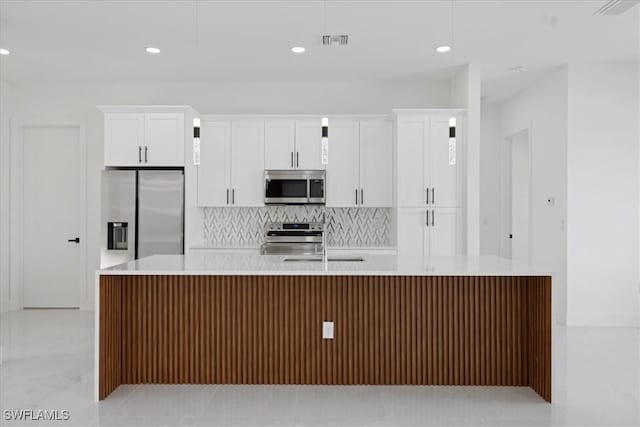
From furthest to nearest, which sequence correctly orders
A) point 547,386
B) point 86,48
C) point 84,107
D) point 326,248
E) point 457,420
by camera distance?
point 84,107, point 326,248, point 86,48, point 547,386, point 457,420

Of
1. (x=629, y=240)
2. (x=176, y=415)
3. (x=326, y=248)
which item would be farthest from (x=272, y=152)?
(x=629, y=240)

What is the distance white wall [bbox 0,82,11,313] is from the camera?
6012 millimetres

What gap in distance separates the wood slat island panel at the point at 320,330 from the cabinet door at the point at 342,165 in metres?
2.35

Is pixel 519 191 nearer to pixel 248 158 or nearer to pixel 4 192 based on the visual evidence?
pixel 248 158

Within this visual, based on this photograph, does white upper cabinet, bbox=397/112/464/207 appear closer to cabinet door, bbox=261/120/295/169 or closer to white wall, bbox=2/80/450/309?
white wall, bbox=2/80/450/309

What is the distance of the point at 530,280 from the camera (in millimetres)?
3357

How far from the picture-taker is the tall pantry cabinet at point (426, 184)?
5.45 metres

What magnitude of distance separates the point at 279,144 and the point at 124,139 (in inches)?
64.8

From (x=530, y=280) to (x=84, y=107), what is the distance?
5.27 metres

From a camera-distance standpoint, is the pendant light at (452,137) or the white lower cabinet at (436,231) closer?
the pendant light at (452,137)

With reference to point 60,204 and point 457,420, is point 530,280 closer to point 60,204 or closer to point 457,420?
point 457,420

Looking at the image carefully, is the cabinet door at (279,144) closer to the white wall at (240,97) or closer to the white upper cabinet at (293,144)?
the white upper cabinet at (293,144)

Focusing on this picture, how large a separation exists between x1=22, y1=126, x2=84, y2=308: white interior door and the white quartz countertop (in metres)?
3.13

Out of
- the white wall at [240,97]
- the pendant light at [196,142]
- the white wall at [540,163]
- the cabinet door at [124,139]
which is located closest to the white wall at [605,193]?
the white wall at [540,163]
